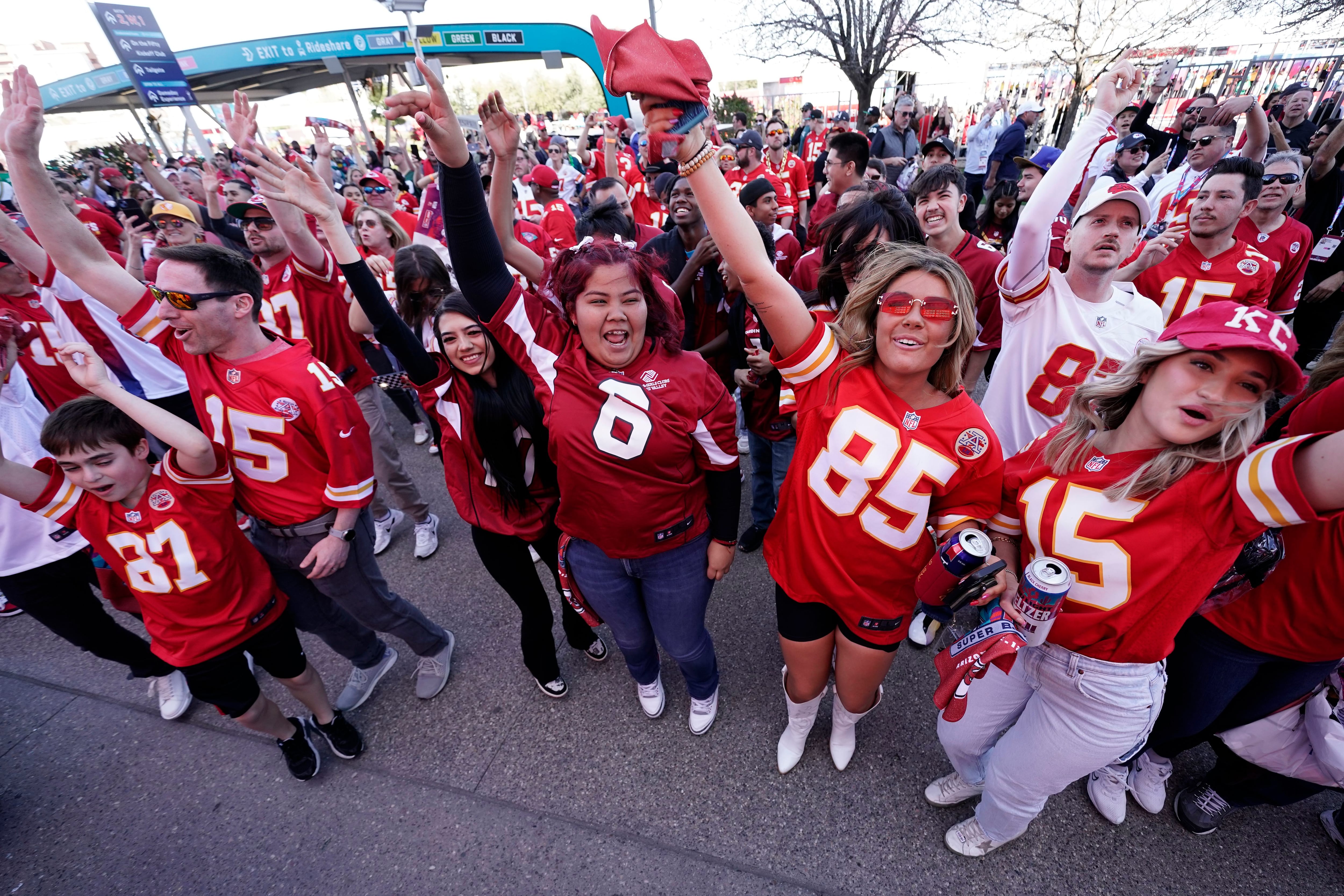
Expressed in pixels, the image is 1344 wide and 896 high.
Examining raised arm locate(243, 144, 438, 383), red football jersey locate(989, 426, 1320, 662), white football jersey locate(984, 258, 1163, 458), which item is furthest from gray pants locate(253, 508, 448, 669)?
white football jersey locate(984, 258, 1163, 458)

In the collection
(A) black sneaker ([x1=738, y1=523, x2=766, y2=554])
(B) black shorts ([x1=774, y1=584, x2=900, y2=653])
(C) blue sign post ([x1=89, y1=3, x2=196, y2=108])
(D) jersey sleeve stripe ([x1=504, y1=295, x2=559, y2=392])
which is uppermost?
(C) blue sign post ([x1=89, y1=3, x2=196, y2=108])

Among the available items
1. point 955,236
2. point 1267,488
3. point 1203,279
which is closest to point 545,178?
point 955,236

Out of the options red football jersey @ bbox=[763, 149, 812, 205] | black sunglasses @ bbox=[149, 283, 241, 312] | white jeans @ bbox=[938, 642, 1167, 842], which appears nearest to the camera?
white jeans @ bbox=[938, 642, 1167, 842]

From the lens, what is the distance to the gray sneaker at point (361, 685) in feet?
9.48

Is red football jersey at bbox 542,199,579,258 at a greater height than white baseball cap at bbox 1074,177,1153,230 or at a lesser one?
lesser

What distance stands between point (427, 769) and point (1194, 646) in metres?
3.18

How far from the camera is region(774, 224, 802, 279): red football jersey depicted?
3.71 m

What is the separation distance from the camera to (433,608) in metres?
3.57

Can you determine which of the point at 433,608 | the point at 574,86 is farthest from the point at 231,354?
the point at 574,86

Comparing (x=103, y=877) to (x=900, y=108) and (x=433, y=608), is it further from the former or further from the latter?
(x=900, y=108)

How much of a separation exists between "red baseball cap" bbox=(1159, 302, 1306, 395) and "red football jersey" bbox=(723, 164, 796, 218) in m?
4.66

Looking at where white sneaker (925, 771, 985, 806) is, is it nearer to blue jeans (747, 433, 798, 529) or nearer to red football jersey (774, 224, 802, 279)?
blue jeans (747, 433, 798, 529)

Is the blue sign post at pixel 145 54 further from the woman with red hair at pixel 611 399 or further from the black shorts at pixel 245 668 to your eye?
the woman with red hair at pixel 611 399

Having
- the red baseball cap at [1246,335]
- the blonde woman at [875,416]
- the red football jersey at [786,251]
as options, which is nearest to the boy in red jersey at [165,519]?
the blonde woman at [875,416]
